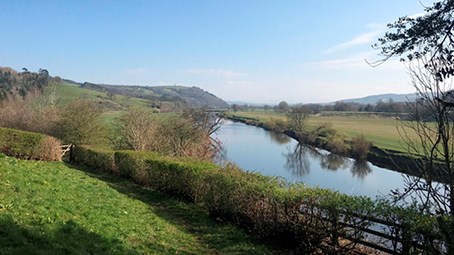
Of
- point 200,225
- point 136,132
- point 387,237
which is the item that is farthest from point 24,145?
point 387,237

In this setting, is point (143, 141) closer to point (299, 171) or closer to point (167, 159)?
point (167, 159)

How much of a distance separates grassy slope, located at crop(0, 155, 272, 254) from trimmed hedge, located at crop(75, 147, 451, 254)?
25.6 inches

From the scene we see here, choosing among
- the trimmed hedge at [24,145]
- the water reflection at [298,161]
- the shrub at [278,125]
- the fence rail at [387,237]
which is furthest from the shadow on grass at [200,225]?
the shrub at [278,125]

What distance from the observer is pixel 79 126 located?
3081cm

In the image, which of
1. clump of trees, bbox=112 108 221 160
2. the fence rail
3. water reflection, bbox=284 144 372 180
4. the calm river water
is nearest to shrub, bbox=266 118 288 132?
the calm river water

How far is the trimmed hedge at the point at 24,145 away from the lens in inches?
813

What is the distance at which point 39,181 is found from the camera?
10.4 m

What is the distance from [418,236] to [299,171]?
116 ft

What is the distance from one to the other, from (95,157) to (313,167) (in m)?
29.3

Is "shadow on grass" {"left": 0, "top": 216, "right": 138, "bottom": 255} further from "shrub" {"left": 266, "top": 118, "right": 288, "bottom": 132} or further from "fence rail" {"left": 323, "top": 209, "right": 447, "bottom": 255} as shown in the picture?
"shrub" {"left": 266, "top": 118, "right": 288, "bottom": 132}

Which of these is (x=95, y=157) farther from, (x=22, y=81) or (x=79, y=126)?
(x=22, y=81)

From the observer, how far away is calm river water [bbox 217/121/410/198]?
112 ft

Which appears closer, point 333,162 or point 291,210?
point 291,210

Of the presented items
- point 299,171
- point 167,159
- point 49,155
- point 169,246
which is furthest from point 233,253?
point 299,171
